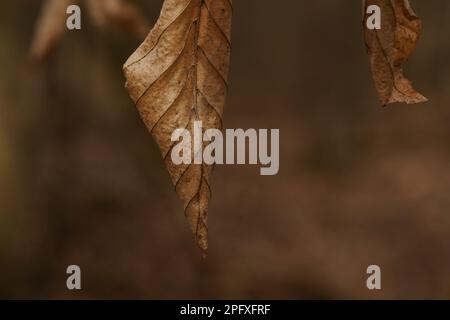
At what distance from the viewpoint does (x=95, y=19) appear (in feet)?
2.68

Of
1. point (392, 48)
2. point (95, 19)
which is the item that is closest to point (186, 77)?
point (392, 48)

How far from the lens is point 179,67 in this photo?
13.0 inches

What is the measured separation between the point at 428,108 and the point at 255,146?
57 cm

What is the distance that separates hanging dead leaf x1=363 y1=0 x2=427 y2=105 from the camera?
342mm

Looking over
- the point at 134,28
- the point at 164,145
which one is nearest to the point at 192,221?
the point at 164,145

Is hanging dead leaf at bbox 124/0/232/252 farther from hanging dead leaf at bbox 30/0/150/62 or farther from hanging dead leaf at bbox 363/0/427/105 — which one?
hanging dead leaf at bbox 30/0/150/62

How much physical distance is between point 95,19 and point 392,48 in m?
0.52

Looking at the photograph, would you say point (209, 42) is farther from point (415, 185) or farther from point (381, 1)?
point (415, 185)

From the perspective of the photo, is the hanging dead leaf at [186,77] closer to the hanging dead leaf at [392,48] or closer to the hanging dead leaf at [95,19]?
the hanging dead leaf at [392,48]

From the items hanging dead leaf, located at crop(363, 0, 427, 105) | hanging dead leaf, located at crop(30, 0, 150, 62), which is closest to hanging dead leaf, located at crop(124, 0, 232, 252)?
hanging dead leaf, located at crop(363, 0, 427, 105)

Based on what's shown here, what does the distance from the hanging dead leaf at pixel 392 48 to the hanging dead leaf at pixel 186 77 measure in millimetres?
66

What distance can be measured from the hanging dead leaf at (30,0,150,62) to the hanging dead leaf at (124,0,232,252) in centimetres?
48

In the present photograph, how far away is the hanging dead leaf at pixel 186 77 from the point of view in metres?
0.32

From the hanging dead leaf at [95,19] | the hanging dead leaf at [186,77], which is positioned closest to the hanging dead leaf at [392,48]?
the hanging dead leaf at [186,77]
